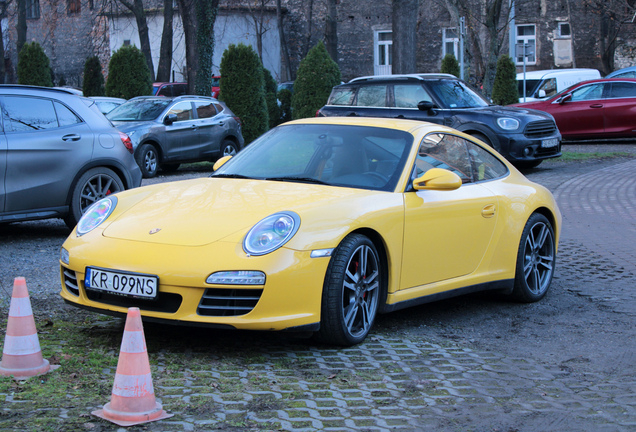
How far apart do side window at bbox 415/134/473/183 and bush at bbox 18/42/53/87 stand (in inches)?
1044

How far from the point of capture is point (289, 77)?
1735 inches

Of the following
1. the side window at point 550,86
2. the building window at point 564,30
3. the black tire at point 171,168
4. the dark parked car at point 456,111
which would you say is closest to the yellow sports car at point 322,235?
the dark parked car at point 456,111

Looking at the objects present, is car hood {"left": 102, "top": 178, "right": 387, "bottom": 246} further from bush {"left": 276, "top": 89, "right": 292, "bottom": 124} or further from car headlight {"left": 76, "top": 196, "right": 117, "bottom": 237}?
bush {"left": 276, "top": 89, "right": 292, "bottom": 124}

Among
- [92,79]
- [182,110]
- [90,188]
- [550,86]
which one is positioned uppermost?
[92,79]

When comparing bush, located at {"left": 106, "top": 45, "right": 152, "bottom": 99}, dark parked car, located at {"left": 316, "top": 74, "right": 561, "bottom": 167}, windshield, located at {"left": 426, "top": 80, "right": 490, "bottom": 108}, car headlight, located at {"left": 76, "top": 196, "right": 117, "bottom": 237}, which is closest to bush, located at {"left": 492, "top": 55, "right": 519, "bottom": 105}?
dark parked car, located at {"left": 316, "top": 74, "right": 561, "bottom": 167}

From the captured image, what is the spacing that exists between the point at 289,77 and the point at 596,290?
38.6 m

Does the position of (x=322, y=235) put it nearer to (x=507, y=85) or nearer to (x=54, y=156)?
(x=54, y=156)

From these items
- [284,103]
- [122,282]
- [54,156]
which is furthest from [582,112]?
[122,282]

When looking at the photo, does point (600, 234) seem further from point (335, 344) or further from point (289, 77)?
point (289, 77)

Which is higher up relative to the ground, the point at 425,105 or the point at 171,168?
the point at 425,105

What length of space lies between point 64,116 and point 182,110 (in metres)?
8.23

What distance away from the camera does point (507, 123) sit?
14.8 metres

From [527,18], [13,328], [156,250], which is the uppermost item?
[527,18]

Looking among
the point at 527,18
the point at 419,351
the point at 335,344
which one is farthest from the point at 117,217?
the point at 527,18
